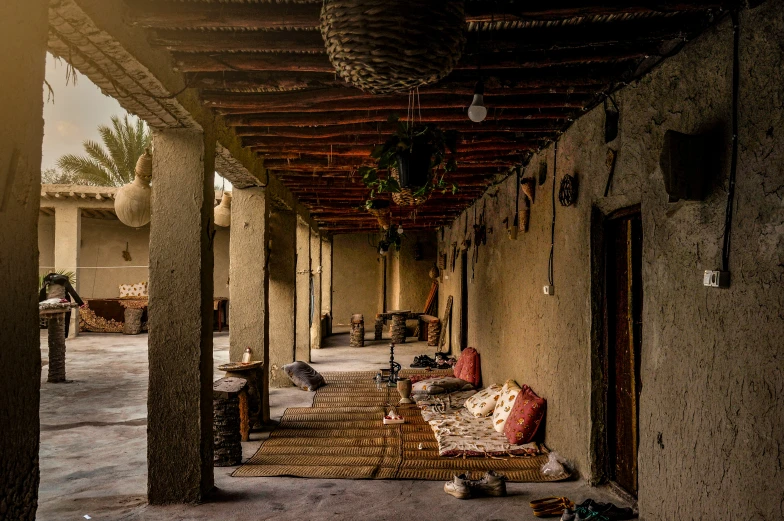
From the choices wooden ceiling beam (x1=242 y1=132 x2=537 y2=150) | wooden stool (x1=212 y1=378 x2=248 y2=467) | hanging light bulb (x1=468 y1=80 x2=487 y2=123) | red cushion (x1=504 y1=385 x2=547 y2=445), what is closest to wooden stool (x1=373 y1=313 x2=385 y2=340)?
red cushion (x1=504 y1=385 x2=547 y2=445)

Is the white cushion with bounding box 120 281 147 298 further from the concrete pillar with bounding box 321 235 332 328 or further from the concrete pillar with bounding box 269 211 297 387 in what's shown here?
the concrete pillar with bounding box 269 211 297 387

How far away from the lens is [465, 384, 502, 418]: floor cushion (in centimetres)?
633

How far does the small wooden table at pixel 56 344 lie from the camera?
8.32 metres

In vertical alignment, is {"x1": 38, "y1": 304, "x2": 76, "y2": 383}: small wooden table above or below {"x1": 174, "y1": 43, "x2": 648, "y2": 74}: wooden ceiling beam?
below

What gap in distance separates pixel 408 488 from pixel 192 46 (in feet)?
10.8

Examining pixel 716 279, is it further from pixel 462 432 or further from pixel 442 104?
pixel 462 432

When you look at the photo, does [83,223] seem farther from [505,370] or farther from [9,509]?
[9,509]

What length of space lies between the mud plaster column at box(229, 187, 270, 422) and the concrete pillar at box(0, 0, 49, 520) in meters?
4.56

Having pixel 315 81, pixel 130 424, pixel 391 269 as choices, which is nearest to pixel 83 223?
pixel 391 269

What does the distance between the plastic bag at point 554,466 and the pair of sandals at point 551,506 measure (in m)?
0.54

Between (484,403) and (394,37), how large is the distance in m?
5.35

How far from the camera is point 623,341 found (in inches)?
155

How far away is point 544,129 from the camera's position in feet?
15.6

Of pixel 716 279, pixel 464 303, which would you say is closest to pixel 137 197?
pixel 716 279
